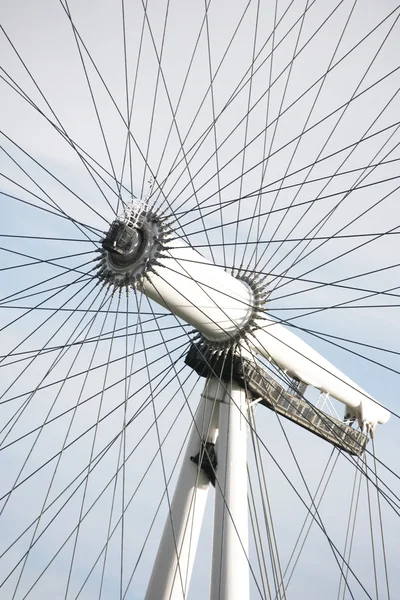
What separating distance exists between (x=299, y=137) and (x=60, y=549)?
7.24 meters

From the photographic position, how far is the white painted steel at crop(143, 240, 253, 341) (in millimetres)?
10359

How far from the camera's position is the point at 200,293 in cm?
1065

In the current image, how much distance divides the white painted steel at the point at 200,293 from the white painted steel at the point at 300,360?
1.75 ft

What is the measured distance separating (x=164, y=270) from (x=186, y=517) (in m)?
3.87

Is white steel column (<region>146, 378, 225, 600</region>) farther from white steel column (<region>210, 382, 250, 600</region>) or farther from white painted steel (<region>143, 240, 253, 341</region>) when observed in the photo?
white painted steel (<region>143, 240, 253, 341</region>)

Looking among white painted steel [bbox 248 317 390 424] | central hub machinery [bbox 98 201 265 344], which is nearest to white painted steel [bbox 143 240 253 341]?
central hub machinery [bbox 98 201 265 344]

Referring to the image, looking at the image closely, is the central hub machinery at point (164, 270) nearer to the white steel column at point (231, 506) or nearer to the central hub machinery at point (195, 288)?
the central hub machinery at point (195, 288)

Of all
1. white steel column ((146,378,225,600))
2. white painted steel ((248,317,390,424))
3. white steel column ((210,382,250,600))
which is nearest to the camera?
white steel column ((210,382,250,600))

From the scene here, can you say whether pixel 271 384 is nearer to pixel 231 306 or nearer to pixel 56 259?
pixel 231 306

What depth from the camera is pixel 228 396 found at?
12.1m

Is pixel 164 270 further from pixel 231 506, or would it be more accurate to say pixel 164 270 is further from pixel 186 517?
pixel 186 517

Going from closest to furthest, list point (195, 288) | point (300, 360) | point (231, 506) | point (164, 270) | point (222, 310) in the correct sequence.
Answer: point (164, 270) < point (195, 288) < point (222, 310) < point (231, 506) < point (300, 360)

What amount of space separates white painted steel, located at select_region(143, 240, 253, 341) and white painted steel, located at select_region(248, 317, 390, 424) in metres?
0.53

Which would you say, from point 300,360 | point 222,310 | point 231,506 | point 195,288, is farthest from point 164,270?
point 231,506
